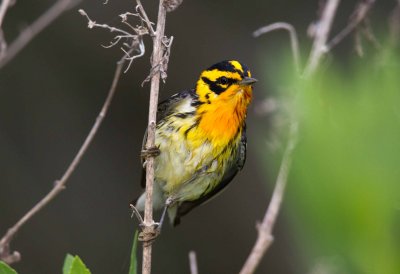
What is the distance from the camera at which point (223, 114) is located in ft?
11.2

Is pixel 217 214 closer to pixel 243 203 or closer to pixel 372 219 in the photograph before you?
pixel 243 203

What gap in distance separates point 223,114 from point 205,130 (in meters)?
0.11

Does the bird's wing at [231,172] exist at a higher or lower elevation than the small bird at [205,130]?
lower

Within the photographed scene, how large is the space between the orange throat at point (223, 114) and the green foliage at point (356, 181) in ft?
9.27

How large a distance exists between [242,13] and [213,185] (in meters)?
2.72

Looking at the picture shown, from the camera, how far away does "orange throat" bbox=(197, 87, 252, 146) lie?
3.42 meters

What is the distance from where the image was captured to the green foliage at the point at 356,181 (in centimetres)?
56

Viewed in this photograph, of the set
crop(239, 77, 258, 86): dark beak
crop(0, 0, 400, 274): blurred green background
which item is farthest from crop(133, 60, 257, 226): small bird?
crop(0, 0, 400, 274): blurred green background

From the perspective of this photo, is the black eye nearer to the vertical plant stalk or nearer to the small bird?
the small bird

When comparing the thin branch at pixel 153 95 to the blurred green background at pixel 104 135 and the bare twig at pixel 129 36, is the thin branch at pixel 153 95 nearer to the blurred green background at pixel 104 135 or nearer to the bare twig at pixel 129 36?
the bare twig at pixel 129 36

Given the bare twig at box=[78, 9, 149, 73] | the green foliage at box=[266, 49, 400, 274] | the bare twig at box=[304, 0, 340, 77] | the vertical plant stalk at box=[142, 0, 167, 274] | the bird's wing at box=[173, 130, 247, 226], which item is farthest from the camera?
the bird's wing at box=[173, 130, 247, 226]

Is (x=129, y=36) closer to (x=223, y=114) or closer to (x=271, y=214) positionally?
(x=271, y=214)

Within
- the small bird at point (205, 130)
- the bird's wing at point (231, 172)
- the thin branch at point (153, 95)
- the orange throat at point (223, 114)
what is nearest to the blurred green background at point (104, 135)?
the bird's wing at point (231, 172)

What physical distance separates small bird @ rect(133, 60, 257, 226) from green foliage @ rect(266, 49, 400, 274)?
109 inches
